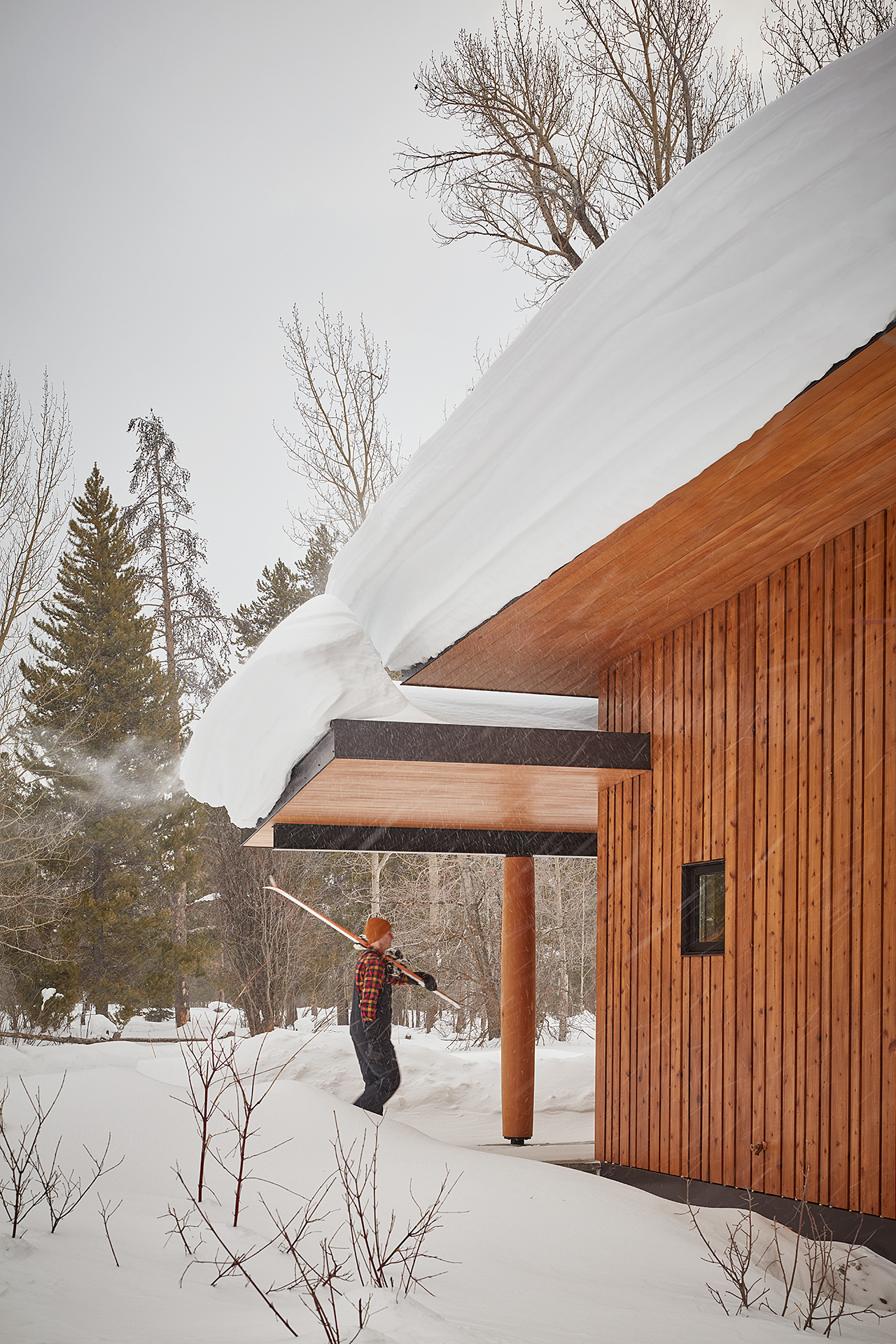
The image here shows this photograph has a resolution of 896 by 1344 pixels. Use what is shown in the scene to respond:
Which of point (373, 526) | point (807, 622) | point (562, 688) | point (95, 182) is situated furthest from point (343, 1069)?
point (95, 182)

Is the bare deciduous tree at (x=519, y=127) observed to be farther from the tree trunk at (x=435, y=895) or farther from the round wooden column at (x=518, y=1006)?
the tree trunk at (x=435, y=895)

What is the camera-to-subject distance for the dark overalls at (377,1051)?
24.4 ft

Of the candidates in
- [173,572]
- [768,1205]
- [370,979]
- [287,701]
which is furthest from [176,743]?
[768,1205]

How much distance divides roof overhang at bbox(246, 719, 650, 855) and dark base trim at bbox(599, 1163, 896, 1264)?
7.85 feet

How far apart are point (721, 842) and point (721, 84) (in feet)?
36.1

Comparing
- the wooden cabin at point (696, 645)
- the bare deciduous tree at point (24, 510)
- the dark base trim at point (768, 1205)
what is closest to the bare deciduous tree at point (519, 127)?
the bare deciduous tree at point (24, 510)

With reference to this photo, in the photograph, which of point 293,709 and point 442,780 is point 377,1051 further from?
point 293,709

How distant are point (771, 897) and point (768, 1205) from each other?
5.06 ft

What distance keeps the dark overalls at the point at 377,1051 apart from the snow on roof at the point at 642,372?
105 inches

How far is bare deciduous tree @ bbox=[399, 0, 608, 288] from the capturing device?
41.4ft

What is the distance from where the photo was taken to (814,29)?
11.8m

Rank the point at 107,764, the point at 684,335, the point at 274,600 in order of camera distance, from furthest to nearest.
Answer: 1. the point at 274,600
2. the point at 107,764
3. the point at 684,335

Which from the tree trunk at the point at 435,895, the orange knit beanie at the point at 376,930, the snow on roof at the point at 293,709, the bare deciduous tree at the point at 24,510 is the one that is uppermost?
the bare deciduous tree at the point at 24,510

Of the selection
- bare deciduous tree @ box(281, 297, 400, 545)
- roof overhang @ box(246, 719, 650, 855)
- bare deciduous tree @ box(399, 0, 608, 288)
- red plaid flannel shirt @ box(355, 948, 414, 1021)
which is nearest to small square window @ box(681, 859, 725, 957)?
roof overhang @ box(246, 719, 650, 855)
